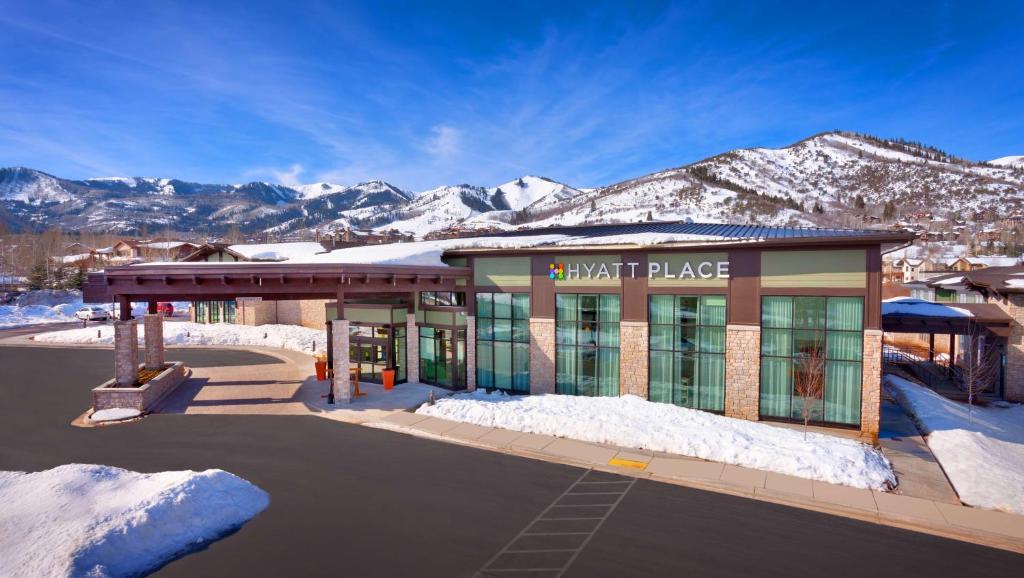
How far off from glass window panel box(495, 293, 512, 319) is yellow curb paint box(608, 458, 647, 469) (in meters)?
10.2

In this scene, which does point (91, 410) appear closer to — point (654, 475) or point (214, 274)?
point (214, 274)

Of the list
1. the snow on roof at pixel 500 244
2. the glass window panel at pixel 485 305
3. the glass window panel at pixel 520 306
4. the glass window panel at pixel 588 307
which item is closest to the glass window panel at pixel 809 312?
the snow on roof at pixel 500 244

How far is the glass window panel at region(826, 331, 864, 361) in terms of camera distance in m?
17.9

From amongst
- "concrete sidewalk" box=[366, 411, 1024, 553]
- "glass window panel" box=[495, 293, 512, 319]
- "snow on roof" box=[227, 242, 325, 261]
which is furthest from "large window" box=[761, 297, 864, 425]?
"snow on roof" box=[227, 242, 325, 261]

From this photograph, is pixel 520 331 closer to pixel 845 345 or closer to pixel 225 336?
pixel 845 345

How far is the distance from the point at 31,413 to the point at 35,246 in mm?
114539

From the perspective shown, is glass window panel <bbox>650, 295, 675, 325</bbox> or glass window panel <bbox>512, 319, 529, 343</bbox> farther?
glass window panel <bbox>512, 319, 529, 343</bbox>

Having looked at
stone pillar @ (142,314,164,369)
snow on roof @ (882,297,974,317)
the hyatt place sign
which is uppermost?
the hyatt place sign

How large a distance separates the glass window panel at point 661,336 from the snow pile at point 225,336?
25.2 metres

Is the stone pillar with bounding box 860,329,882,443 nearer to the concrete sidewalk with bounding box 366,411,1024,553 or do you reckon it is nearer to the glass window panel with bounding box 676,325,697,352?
the concrete sidewalk with bounding box 366,411,1024,553

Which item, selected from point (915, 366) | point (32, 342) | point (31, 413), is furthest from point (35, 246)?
point (915, 366)

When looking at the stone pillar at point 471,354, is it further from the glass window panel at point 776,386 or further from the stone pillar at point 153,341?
the stone pillar at point 153,341

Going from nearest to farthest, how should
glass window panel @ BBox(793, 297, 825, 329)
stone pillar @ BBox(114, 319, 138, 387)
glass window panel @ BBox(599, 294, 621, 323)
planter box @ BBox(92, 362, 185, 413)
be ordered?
glass window panel @ BBox(793, 297, 825, 329), planter box @ BBox(92, 362, 185, 413), stone pillar @ BBox(114, 319, 138, 387), glass window panel @ BBox(599, 294, 621, 323)

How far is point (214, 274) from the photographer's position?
19562mm
